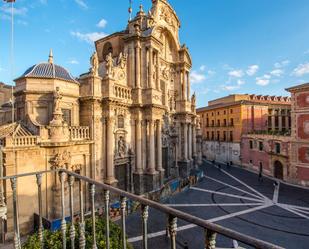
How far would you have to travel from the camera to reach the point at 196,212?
819 inches

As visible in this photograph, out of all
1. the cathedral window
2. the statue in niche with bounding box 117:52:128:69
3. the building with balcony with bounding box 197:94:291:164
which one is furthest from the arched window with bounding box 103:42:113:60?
the building with balcony with bounding box 197:94:291:164

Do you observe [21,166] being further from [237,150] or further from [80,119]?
[237,150]

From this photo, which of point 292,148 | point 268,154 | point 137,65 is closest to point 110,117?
point 137,65

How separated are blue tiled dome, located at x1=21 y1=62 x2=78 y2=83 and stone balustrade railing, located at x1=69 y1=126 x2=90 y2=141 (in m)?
4.27

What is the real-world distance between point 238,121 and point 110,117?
32.0 metres

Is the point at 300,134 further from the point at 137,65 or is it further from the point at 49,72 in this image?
the point at 49,72

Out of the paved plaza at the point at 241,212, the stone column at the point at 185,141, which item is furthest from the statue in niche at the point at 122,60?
the paved plaza at the point at 241,212

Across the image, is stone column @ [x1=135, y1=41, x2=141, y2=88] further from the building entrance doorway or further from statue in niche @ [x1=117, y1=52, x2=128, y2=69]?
the building entrance doorway

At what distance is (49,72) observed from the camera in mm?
17984

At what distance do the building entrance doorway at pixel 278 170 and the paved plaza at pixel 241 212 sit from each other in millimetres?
2146

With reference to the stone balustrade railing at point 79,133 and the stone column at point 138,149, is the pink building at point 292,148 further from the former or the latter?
the stone balustrade railing at point 79,133

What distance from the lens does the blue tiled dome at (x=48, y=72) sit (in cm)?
1738

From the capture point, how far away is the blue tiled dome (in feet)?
57.0

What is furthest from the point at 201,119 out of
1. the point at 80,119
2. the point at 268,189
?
the point at 80,119
